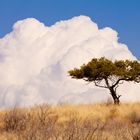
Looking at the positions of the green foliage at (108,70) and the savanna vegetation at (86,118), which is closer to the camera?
the savanna vegetation at (86,118)

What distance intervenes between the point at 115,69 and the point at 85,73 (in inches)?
107

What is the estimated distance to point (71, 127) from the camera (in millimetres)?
11656

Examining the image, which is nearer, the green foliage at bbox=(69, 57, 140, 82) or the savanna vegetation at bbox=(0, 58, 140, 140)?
the savanna vegetation at bbox=(0, 58, 140, 140)

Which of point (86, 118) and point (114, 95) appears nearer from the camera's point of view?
point (86, 118)

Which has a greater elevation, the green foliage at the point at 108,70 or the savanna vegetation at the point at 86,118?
the green foliage at the point at 108,70

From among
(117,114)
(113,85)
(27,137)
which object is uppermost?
(113,85)

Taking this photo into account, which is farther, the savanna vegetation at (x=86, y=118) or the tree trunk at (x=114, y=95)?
the tree trunk at (x=114, y=95)

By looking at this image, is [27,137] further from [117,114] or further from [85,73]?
[85,73]

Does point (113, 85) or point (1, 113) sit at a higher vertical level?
point (113, 85)

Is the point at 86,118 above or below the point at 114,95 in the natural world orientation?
below

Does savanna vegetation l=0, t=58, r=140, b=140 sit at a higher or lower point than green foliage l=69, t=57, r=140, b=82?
lower

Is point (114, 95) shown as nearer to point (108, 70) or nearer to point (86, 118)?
point (108, 70)

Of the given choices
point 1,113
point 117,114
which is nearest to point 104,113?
point 117,114

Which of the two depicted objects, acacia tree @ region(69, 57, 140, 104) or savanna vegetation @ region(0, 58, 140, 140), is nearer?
savanna vegetation @ region(0, 58, 140, 140)
